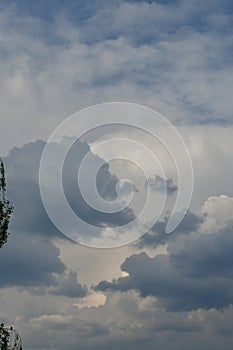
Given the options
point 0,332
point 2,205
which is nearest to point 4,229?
point 2,205

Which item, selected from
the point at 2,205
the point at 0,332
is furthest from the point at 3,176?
the point at 0,332

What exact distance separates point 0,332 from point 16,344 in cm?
208

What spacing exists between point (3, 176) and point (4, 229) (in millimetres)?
6052

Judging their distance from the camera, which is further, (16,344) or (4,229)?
(4,229)

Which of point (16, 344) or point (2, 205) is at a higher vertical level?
point (2, 205)

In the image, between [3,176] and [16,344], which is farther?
[3,176]

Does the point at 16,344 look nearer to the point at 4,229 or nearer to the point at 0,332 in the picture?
the point at 0,332

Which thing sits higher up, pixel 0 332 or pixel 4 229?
pixel 4 229

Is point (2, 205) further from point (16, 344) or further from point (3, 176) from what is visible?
point (16, 344)

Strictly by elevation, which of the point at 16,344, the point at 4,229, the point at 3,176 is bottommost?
the point at 16,344

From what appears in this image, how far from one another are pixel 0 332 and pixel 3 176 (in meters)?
17.3

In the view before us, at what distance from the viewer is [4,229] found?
2442 inches

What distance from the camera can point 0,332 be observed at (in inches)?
2219

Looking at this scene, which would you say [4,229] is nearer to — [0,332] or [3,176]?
[3,176]
